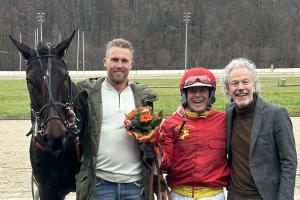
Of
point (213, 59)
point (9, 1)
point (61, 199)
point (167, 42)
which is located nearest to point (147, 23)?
point (167, 42)

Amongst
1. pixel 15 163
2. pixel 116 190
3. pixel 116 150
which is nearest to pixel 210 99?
pixel 116 150

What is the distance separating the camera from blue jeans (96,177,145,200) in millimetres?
3295

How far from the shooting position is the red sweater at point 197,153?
130 inches

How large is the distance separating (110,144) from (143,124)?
47cm

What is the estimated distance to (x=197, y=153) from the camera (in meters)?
3.32

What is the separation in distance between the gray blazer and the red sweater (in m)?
0.33

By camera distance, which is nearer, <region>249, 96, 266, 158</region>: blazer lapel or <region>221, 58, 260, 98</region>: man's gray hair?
<region>249, 96, 266, 158</region>: blazer lapel

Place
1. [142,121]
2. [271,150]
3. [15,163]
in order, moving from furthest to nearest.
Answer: [15,163] → [271,150] → [142,121]

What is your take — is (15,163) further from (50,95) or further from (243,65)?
(243,65)

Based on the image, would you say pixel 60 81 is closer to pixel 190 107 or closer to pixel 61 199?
pixel 190 107

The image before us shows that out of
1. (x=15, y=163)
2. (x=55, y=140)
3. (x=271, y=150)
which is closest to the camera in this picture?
(x=271, y=150)

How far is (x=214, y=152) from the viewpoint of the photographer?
131 inches

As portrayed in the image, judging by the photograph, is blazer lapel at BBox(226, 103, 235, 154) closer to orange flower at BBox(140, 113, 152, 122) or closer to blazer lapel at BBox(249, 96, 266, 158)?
blazer lapel at BBox(249, 96, 266, 158)

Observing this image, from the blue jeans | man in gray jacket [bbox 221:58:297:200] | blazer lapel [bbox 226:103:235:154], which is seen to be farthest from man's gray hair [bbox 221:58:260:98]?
the blue jeans
